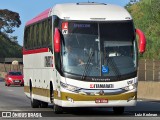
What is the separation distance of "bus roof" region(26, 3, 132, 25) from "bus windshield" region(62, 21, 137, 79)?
7.4 inches

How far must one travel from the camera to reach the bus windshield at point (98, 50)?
18.4 metres

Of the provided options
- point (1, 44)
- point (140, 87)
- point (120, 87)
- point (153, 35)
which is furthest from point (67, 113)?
point (1, 44)

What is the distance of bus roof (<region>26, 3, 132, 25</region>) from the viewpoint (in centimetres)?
1888

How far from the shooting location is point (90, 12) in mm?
19078

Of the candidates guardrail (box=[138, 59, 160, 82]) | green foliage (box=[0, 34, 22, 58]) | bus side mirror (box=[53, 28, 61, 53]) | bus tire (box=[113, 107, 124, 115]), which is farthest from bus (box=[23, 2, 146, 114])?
green foliage (box=[0, 34, 22, 58])

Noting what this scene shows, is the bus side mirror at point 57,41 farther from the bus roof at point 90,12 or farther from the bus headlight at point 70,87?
the bus headlight at point 70,87

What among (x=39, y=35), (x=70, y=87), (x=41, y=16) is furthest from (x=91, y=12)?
(x=41, y=16)

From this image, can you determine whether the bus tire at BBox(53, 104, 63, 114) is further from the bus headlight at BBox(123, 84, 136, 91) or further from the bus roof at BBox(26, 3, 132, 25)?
the bus roof at BBox(26, 3, 132, 25)

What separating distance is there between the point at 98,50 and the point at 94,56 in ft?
0.71

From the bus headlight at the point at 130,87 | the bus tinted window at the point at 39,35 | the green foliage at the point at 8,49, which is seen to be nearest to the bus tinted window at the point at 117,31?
the bus headlight at the point at 130,87

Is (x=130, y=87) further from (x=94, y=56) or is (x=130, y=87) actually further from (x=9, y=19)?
(x=9, y=19)

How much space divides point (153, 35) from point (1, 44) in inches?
3646

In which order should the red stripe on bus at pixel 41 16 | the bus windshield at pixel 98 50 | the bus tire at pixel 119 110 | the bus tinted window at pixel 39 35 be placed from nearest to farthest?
the bus windshield at pixel 98 50 < the bus tire at pixel 119 110 < the bus tinted window at pixel 39 35 < the red stripe on bus at pixel 41 16

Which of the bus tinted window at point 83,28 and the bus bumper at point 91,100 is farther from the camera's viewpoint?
the bus tinted window at point 83,28
